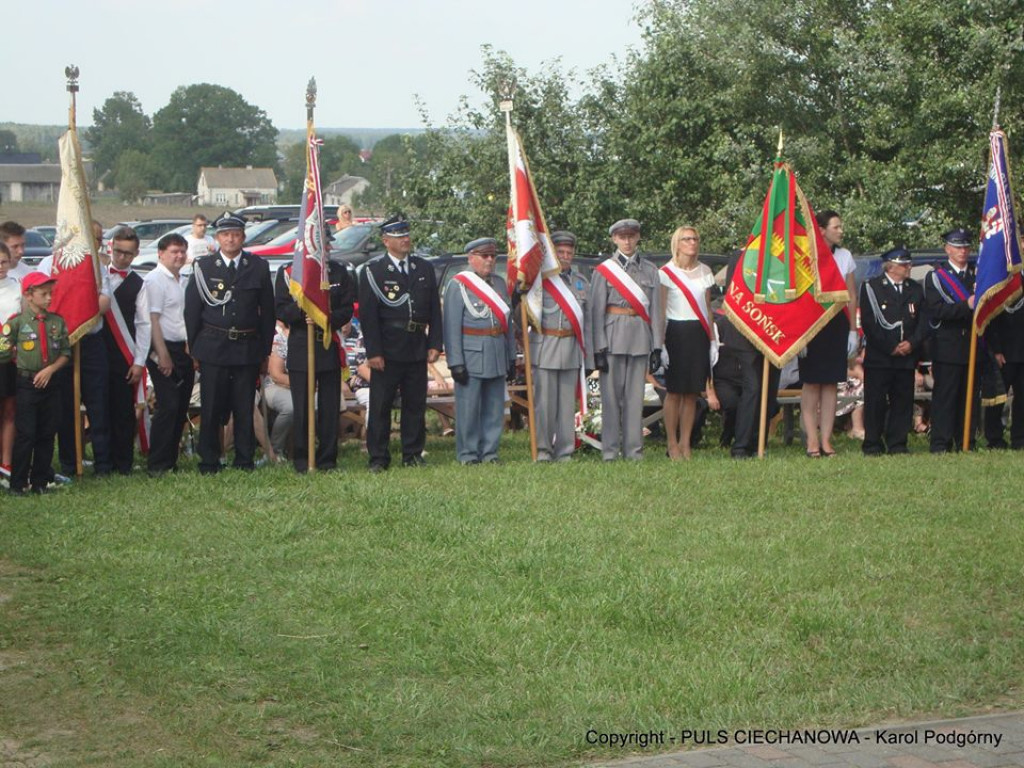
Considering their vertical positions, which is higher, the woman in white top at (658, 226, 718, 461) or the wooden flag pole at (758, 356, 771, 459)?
the woman in white top at (658, 226, 718, 461)

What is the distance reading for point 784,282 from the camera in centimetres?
1284

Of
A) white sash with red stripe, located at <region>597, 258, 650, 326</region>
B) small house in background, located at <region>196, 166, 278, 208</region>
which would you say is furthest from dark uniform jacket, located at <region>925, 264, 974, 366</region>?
small house in background, located at <region>196, 166, 278, 208</region>

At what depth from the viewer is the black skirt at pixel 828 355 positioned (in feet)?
42.1

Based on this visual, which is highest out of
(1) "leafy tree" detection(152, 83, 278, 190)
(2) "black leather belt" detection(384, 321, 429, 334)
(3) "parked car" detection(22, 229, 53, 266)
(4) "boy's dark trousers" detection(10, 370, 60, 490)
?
(1) "leafy tree" detection(152, 83, 278, 190)

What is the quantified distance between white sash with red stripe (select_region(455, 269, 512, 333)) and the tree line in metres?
9.29

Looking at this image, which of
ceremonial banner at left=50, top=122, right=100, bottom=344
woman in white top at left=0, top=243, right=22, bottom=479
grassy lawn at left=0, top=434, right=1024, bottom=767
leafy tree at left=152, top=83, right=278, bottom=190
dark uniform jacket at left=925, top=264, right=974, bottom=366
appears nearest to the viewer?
grassy lawn at left=0, top=434, right=1024, bottom=767

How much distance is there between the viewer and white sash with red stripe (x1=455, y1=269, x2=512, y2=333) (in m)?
12.5

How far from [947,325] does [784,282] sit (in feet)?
4.93

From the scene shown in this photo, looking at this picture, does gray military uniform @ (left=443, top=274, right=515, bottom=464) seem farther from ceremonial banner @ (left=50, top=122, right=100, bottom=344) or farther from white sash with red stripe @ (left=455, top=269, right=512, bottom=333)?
ceremonial banner @ (left=50, top=122, right=100, bottom=344)

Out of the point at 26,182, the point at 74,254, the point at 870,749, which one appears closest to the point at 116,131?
the point at 26,182

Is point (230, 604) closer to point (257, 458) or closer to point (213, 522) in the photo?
point (213, 522)

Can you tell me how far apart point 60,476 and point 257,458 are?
200 cm

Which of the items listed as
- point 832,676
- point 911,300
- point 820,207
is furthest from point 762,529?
point 820,207

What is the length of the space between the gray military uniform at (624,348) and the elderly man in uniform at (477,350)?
0.80 m
